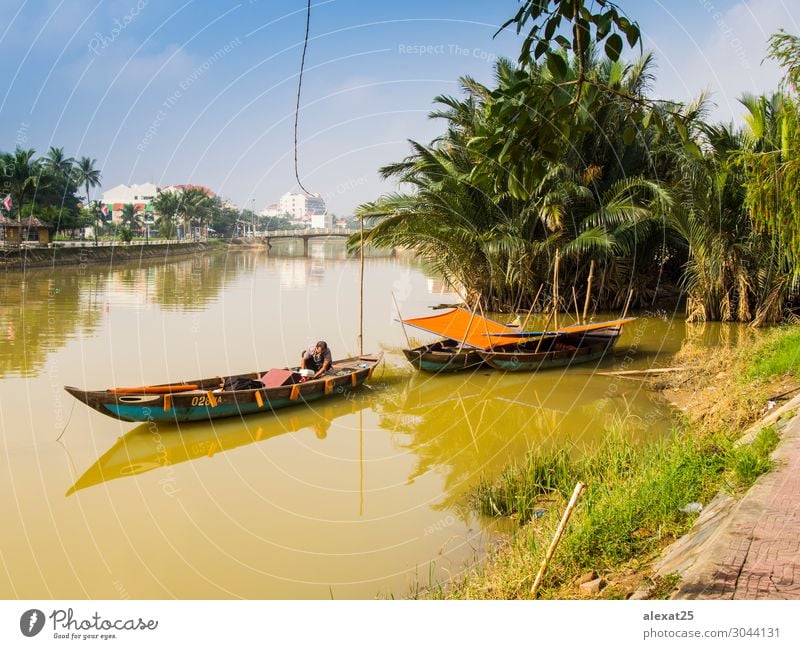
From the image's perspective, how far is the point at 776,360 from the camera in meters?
8.41

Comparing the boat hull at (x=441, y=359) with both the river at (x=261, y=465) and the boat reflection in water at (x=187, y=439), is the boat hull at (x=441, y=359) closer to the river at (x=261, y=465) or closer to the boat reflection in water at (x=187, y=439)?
the river at (x=261, y=465)

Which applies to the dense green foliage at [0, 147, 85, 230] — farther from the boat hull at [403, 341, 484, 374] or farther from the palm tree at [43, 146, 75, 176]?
the boat hull at [403, 341, 484, 374]

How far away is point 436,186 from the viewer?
16172 mm

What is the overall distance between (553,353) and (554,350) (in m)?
0.14

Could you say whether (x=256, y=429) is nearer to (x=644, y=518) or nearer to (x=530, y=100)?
(x=644, y=518)

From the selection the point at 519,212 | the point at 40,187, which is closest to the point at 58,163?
the point at 40,187

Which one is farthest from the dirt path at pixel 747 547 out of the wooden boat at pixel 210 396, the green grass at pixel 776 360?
the wooden boat at pixel 210 396

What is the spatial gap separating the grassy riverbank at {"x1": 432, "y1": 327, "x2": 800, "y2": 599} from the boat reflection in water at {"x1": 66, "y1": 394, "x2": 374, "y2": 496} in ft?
9.90

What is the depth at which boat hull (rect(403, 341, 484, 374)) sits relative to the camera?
10930mm

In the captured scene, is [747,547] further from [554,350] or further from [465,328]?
[465,328]

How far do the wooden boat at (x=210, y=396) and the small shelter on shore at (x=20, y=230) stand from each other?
1151 inches

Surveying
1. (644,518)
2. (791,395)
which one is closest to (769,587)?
(644,518)

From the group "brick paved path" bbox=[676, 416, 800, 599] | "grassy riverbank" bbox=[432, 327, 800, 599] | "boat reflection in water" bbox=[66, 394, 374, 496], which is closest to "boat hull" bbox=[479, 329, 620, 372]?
"boat reflection in water" bbox=[66, 394, 374, 496]

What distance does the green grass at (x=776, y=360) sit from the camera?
26.3ft
